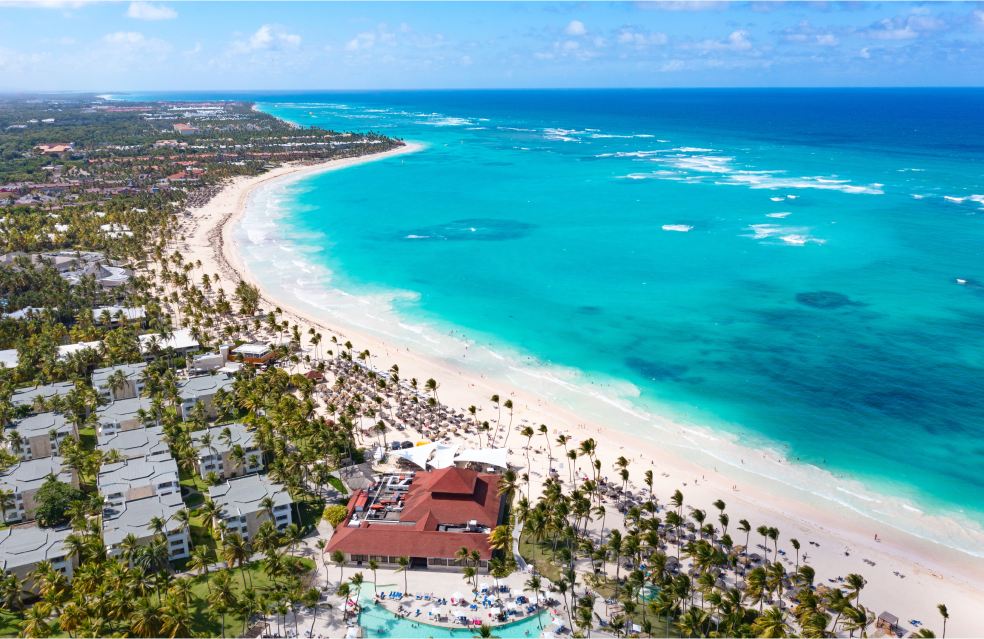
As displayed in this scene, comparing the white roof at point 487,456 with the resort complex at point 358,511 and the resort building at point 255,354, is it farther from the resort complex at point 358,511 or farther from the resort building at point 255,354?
the resort building at point 255,354

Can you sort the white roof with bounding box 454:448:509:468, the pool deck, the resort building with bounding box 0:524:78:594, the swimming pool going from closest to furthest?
the swimming pool, the pool deck, the resort building with bounding box 0:524:78:594, the white roof with bounding box 454:448:509:468

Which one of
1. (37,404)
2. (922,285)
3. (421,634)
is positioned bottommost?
(421,634)

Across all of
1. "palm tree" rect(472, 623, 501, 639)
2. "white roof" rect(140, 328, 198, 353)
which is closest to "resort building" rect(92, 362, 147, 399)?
"white roof" rect(140, 328, 198, 353)

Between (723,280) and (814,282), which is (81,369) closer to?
(723,280)

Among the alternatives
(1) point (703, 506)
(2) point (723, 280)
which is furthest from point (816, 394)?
(2) point (723, 280)

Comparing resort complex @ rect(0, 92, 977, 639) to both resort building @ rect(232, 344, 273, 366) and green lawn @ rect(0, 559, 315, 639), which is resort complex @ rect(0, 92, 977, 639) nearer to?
green lawn @ rect(0, 559, 315, 639)

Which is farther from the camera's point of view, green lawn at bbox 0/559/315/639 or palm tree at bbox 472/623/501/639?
green lawn at bbox 0/559/315/639

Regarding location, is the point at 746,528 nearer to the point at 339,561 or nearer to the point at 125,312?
the point at 339,561

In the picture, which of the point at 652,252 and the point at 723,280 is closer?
the point at 723,280
